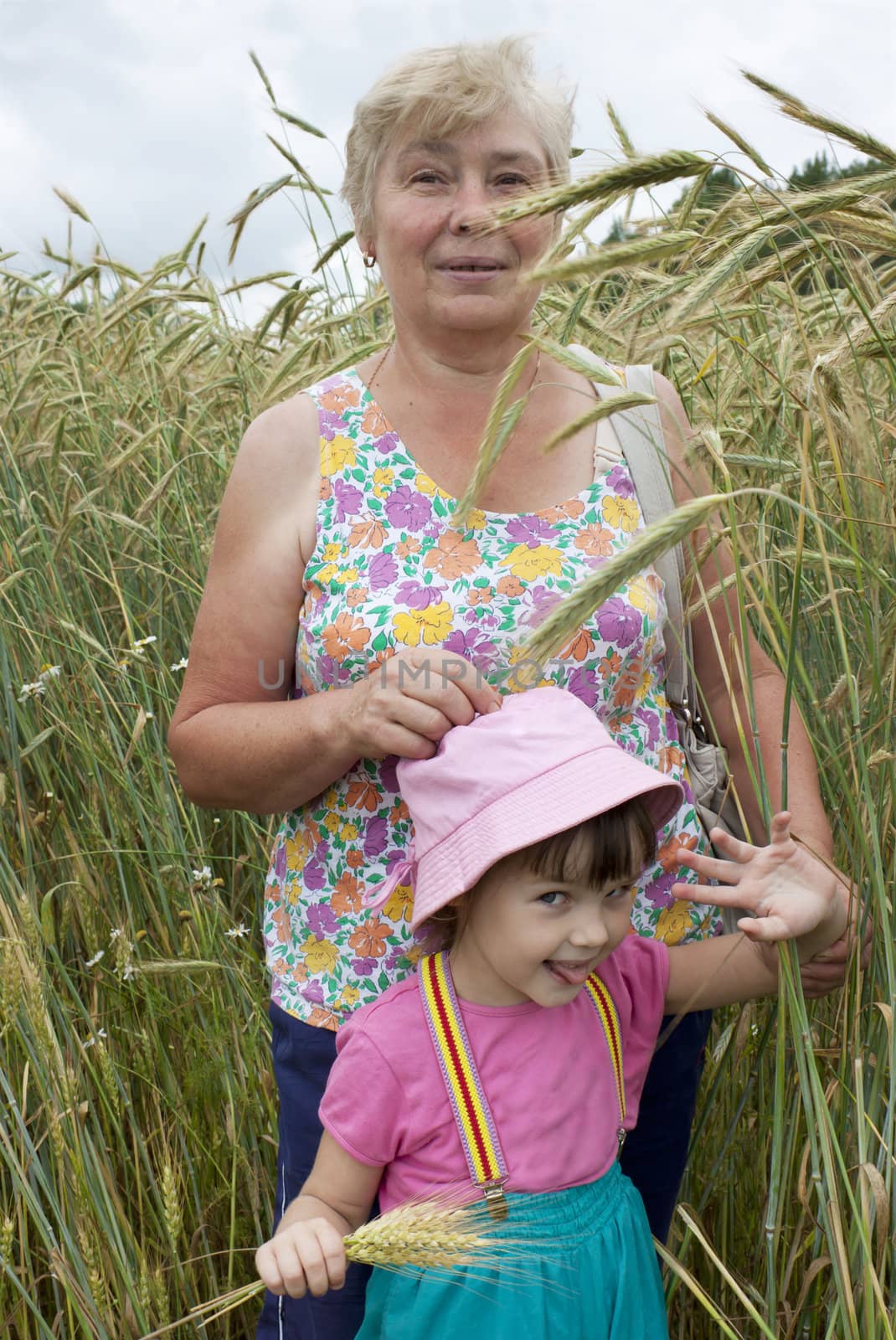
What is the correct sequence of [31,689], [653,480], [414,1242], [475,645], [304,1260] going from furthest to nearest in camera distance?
[31,689] → [653,480] → [475,645] → [304,1260] → [414,1242]

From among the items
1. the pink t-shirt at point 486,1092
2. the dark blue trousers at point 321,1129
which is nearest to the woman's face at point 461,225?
the pink t-shirt at point 486,1092

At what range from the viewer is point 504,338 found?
5.70ft

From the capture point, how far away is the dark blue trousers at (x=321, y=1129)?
64.1 inches

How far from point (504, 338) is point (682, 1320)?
1.45 metres

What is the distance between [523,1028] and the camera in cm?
143

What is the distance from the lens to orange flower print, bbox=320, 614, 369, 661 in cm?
158

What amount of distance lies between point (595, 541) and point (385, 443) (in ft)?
1.07

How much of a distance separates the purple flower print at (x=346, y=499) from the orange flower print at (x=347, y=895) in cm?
46

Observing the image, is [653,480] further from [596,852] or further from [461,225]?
[596,852]

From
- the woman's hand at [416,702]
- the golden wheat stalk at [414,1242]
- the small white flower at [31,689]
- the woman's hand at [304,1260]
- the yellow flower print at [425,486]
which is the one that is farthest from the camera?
the small white flower at [31,689]

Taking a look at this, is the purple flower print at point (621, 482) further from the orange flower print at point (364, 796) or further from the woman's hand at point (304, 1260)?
the woman's hand at point (304, 1260)

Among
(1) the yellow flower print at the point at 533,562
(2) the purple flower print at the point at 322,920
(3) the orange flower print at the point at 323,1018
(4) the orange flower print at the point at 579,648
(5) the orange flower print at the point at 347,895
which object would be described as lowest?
(3) the orange flower print at the point at 323,1018

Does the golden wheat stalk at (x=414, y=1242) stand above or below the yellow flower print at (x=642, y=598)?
below

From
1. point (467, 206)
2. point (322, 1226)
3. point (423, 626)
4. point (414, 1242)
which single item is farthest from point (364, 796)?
point (467, 206)
